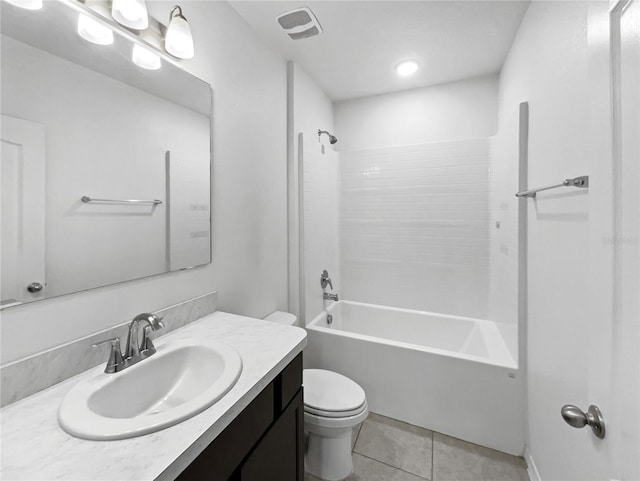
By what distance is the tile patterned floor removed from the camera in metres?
1.48

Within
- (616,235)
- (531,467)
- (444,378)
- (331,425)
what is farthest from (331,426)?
(616,235)

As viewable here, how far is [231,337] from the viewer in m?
1.12

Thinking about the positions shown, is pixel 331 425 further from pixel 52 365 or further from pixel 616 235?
pixel 616 235

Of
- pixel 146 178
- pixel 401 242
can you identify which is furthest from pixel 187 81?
pixel 401 242

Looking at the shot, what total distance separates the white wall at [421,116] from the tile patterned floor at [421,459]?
2.40 metres

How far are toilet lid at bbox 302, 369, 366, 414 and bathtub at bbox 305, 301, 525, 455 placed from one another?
1.23ft

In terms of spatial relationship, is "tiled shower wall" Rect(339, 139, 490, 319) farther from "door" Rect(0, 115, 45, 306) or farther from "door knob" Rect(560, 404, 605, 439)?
"door" Rect(0, 115, 45, 306)

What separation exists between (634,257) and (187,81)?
5.31 ft

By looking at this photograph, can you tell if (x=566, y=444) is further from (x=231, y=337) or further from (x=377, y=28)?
(x=377, y=28)

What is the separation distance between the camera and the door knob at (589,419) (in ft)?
1.88

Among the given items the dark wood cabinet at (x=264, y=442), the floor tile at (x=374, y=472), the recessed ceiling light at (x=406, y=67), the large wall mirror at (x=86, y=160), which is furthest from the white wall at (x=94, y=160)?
the recessed ceiling light at (x=406, y=67)

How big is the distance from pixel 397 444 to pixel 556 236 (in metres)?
1.50

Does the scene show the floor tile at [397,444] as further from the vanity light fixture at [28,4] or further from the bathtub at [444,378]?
the vanity light fixture at [28,4]

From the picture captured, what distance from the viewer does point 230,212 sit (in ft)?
5.13
